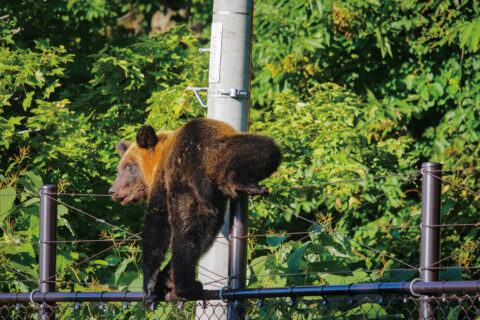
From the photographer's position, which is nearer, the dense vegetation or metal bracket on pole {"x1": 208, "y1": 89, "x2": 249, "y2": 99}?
metal bracket on pole {"x1": 208, "y1": 89, "x2": 249, "y2": 99}

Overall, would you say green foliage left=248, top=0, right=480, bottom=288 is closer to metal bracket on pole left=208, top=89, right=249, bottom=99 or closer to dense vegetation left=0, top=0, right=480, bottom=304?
dense vegetation left=0, top=0, right=480, bottom=304

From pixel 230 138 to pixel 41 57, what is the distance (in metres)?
4.91

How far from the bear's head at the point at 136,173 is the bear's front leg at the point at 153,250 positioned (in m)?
0.32

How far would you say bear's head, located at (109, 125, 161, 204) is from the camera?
4105 millimetres

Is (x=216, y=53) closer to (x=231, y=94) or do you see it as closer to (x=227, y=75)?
(x=227, y=75)

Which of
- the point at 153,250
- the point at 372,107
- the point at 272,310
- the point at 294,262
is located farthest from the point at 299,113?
the point at 153,250

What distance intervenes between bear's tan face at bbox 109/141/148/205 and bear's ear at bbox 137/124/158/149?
0.45ft

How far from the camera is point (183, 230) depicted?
3.57 meters

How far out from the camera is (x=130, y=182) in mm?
4156

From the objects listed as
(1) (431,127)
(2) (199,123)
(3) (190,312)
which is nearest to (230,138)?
(2) (199,123)

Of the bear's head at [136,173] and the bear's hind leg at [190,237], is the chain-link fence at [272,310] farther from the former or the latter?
the bear's head at [136,173]

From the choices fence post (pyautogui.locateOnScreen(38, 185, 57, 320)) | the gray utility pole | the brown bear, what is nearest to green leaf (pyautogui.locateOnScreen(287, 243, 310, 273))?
the gray utility pole

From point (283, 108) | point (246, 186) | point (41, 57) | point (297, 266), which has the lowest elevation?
point (297, 266)

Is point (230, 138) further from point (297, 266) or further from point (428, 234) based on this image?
point (297, 266)
